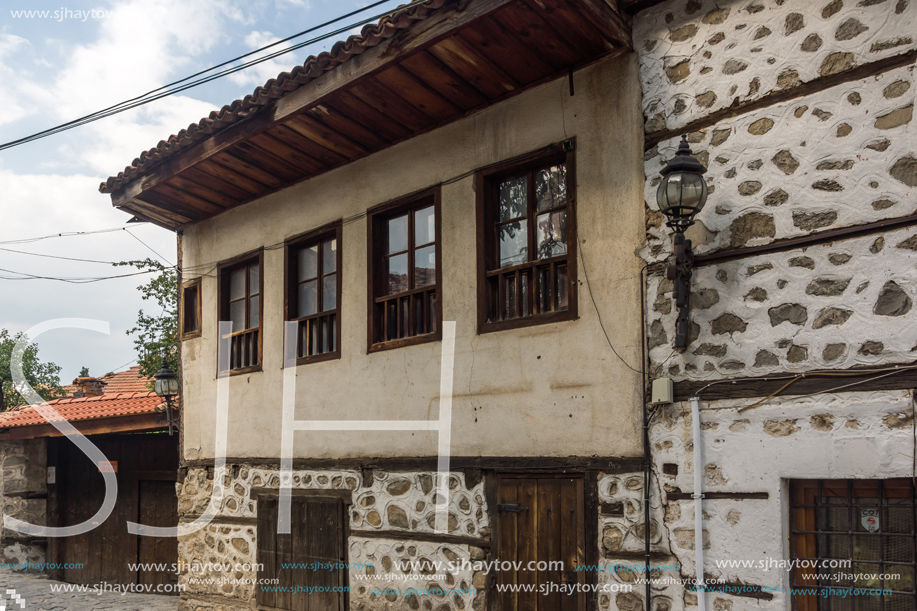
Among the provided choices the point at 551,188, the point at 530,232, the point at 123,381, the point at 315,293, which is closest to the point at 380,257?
the point at 315,293

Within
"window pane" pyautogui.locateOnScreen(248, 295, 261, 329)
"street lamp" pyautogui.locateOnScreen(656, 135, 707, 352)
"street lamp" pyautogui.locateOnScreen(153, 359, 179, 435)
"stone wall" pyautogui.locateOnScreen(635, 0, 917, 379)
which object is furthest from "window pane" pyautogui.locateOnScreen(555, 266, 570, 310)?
"street lamp" pyautogui.locateOnScreen(153, 359, 179, 435)

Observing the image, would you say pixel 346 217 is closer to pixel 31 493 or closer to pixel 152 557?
pixel 152 557

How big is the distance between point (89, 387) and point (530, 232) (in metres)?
10.7

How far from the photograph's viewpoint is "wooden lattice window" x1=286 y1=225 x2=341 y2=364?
794 cm

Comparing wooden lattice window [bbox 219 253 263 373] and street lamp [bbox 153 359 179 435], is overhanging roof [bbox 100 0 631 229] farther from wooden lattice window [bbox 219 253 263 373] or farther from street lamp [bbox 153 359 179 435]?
street lamp [bbox 153 359 179 435]

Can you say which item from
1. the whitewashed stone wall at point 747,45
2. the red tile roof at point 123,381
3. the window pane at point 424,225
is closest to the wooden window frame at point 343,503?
the window pane at point 424,225

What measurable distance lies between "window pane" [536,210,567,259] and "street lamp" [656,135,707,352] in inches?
Result: 41.5

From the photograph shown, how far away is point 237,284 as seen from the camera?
946 centimetres

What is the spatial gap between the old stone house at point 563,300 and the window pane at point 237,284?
0.53 m

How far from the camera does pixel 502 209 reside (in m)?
6.51

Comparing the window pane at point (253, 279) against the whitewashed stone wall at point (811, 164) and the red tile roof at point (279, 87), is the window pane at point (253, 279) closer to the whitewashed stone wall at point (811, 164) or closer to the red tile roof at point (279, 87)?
the red tile roof at point (279, 87)

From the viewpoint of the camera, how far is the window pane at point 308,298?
8320 millimetres

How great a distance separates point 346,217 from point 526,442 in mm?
3066

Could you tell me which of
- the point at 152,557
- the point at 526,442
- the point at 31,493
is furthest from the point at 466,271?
the point at 31,493
